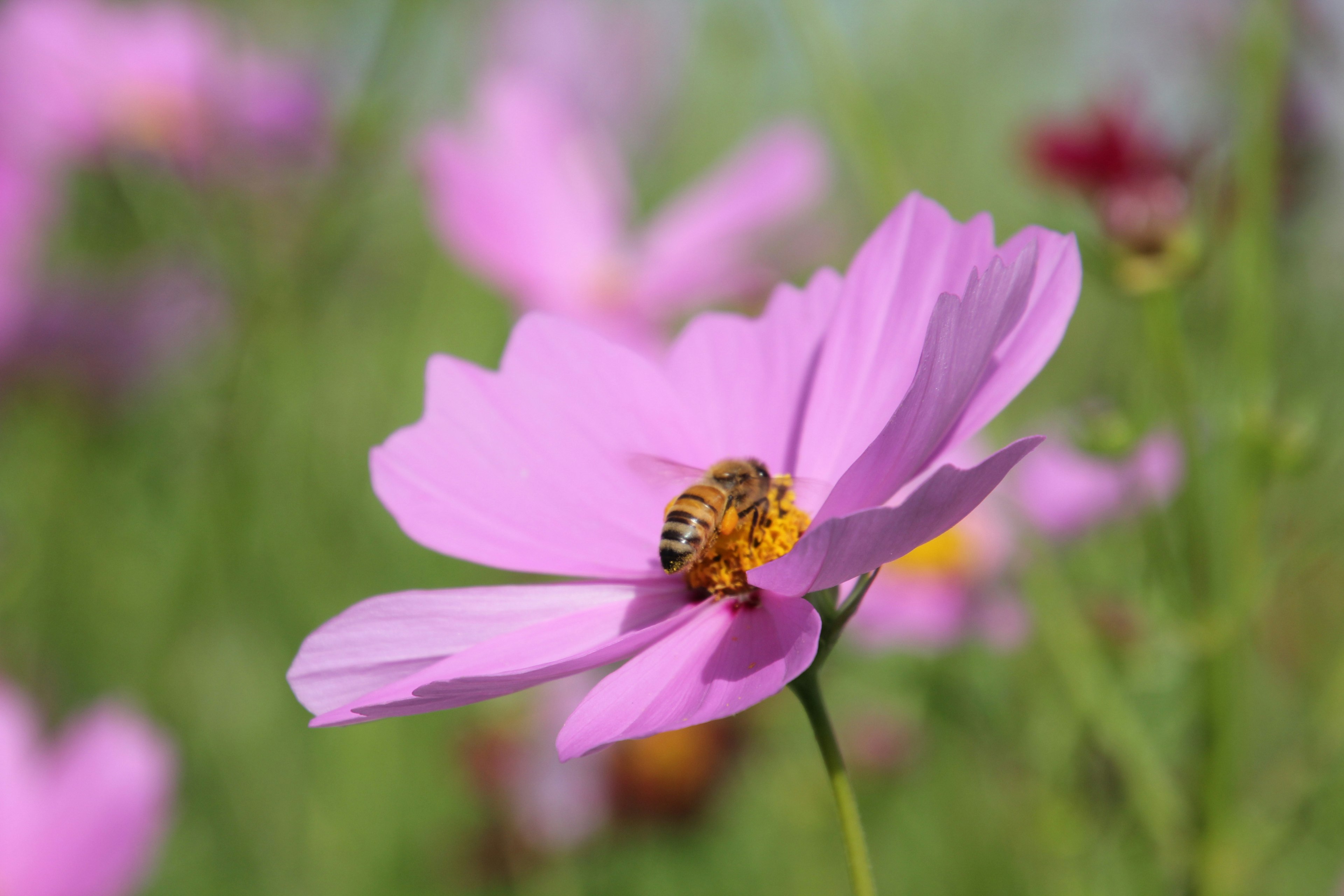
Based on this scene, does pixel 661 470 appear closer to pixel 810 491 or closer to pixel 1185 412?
pixel 810 491

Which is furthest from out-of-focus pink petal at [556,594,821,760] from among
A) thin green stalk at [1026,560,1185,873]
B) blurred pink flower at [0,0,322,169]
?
blurred pink flower at [0,0,322,169]

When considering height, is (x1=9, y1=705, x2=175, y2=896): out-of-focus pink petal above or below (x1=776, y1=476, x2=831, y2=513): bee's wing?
below

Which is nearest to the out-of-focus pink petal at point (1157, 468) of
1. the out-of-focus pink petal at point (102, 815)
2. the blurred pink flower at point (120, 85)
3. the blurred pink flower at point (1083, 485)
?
the blurred pink flower at point (1083, 485)

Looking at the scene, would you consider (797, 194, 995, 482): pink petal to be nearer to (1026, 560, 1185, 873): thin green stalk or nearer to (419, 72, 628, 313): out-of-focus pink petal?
(1026, 560, 1185, 873): thin green stalk

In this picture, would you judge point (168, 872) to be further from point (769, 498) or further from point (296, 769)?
point (769, 498)

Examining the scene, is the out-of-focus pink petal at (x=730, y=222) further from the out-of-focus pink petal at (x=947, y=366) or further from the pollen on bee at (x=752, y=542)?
the out-of-focus pink petal at (x=947, y=366)

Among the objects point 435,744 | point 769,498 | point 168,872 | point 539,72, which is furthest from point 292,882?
point 539,72

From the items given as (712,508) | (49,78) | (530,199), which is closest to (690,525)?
(712,508)
